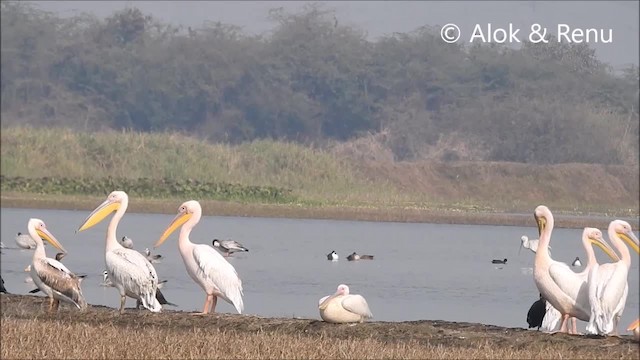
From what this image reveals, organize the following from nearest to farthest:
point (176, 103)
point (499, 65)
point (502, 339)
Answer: point (502, 339) < point (499, 65) < point (176, 103)

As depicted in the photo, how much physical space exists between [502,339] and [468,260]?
36.2 feet

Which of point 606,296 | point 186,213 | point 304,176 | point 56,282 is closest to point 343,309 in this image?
point 606,296

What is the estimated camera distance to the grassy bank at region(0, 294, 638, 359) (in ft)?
30.0

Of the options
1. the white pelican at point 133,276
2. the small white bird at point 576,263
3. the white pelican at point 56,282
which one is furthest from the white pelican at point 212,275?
the small white bird at point 576,263

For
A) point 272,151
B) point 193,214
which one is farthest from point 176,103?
point 193,214

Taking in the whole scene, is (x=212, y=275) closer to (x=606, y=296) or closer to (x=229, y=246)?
(x=606, y=296)

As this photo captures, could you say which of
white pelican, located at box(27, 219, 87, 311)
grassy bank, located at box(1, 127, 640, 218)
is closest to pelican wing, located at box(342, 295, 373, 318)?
white pelican, located at box(27, 219, 87, 311)

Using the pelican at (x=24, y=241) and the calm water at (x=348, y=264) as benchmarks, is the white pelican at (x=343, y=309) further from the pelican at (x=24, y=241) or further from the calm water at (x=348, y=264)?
the pelican at (x=24, y=241)

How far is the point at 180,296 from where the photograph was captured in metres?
15.0

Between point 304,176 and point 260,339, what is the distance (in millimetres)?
23445

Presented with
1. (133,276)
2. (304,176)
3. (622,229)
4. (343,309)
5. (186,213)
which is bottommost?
(304,176)

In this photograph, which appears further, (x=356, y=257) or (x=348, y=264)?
(x=356, y=257)

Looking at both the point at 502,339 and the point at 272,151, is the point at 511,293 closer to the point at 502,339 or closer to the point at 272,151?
the point at 502,339

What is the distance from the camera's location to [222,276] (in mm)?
11984
